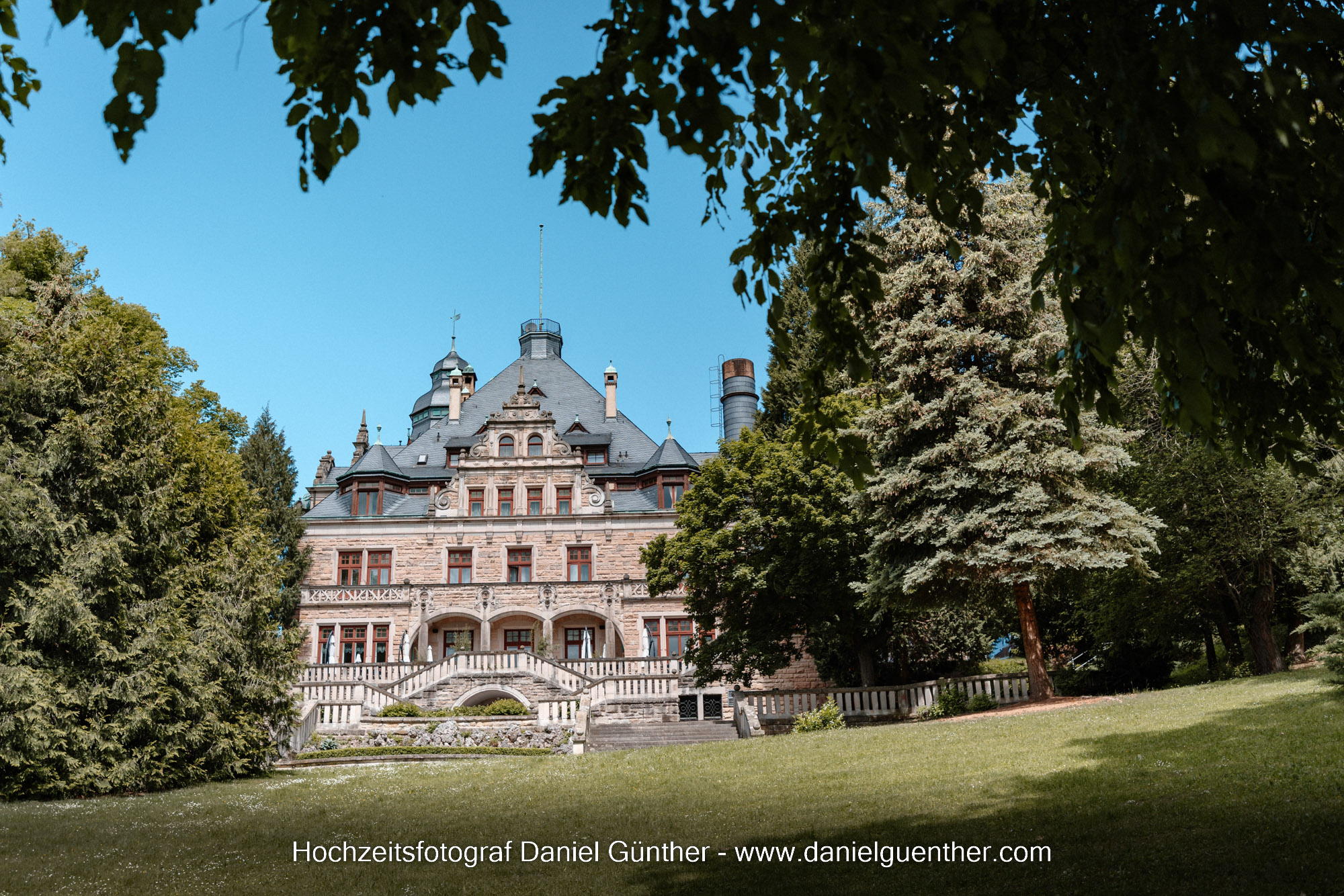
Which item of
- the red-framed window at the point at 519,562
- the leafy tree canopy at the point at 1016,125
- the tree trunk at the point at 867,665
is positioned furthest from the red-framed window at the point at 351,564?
the leafy tree canopy at the point at 1016,125

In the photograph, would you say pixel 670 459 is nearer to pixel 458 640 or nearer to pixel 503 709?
pixel 458 640

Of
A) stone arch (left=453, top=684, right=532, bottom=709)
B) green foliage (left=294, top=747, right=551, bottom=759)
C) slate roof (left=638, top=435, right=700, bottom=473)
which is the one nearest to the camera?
green foliage (left=294, top=747, right=551, bottom=759)

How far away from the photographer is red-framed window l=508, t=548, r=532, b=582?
3544 cm

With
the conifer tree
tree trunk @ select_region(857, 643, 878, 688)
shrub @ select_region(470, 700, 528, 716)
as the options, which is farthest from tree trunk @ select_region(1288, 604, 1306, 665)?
shrub @ select_region(470, 700, 528, 716)

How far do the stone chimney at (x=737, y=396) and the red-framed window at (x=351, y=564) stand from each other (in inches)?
630

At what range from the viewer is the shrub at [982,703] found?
62.4 feet

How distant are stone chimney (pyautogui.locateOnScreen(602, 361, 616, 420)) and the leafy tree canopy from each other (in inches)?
1379

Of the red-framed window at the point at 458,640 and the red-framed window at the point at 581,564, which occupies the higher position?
the red-framed window at the point at 581,564

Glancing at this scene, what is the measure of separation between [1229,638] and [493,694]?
18.4 metres

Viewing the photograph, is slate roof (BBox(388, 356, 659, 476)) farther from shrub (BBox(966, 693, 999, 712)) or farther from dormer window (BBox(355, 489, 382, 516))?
shrub (BBox(966, 693, 999, 712))

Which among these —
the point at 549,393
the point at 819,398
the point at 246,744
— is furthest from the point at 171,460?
the point at 549,393

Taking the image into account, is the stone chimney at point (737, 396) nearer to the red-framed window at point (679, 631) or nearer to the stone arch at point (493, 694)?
the red-framed window at point (679, 631)

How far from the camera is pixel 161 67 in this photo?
3146mm

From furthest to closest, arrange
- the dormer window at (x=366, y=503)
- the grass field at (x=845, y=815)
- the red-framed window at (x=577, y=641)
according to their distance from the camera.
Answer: the dormer window at (x=366, y=503) → the red-framed window at (x=577, y=641) → the grass field at (x=845, y=815)
